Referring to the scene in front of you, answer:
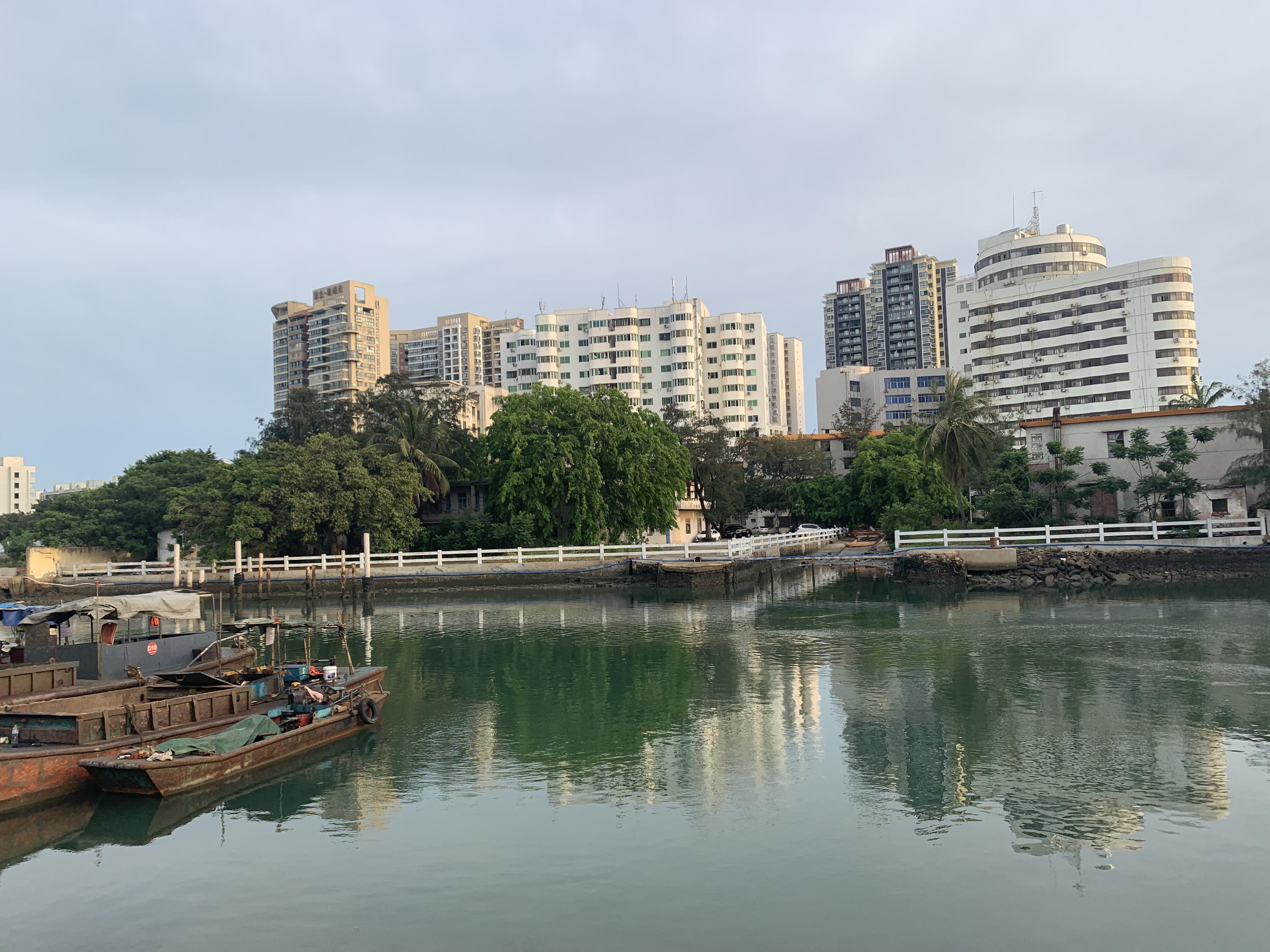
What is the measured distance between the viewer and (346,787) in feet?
45.7

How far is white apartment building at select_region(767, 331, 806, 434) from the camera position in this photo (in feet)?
492

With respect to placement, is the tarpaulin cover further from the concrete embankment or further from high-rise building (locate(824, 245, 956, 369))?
high-rise building (locate(824, 245, 956, 369))

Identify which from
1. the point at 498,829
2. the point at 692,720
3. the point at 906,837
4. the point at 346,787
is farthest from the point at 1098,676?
the point at 346,787

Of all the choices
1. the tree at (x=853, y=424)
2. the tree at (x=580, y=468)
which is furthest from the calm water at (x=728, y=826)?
the tree at (x=853, y=424)

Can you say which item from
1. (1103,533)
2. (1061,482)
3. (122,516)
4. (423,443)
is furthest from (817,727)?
(122,516)

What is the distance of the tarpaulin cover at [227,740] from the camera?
44.4 feet

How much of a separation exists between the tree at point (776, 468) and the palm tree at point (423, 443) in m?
25.3

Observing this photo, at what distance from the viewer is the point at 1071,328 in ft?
328

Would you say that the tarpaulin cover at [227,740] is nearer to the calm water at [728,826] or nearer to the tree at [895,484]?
the calm water at [728,826]

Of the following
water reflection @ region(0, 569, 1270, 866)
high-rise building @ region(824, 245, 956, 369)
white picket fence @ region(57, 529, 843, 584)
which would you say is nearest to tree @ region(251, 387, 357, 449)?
white picket fence @ region(57, 529, 843, 584)

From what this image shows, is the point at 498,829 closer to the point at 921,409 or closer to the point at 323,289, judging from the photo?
the point at 921,409

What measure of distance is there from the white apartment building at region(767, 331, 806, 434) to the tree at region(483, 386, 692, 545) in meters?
94.6

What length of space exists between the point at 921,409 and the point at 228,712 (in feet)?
366

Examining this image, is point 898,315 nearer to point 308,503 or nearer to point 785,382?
point 785,382
